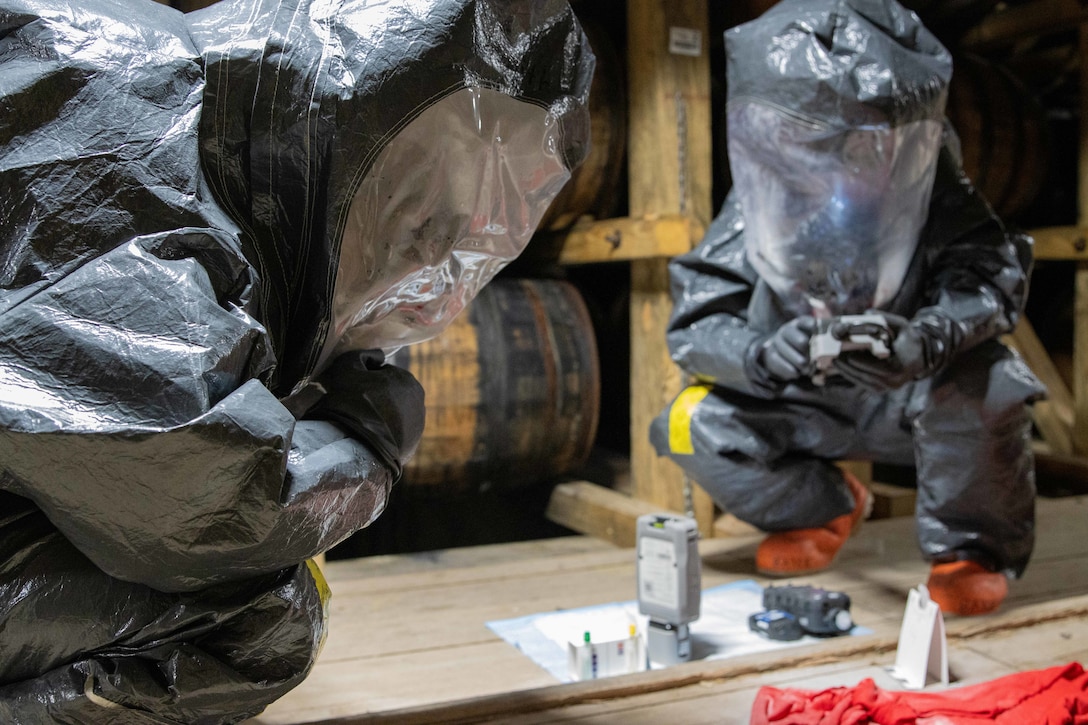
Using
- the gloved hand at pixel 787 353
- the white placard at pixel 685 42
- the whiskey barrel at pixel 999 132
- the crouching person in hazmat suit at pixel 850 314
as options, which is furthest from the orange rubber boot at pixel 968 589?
the whiskey barrel at pixel 999 132

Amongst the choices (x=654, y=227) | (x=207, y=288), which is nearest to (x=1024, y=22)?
(x=654, y=227)

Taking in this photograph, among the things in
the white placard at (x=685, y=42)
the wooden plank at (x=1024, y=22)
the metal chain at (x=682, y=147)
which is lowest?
the metal chain at (x=682, y=147)

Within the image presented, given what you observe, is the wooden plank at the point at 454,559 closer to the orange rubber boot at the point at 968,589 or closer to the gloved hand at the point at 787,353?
the gloved hand at the point at 787,353

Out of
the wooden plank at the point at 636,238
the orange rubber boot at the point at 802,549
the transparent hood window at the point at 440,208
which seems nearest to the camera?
the transparent hood window at the point at 440,208

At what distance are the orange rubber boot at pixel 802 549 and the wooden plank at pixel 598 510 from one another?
40 cm

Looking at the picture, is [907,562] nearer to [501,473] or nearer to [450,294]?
[501,473]

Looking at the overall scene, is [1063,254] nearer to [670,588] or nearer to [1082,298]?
[1082,298]

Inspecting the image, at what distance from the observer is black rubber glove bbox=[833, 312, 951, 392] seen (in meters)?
1.83

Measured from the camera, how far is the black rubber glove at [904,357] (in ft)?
6.01

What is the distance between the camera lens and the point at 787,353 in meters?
1.94

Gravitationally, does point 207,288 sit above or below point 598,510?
above

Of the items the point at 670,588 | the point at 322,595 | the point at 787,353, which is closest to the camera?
the point at 322,595

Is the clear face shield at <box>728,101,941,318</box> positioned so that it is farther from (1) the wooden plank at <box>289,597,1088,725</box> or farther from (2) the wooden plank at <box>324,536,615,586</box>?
(2) the wooden plank at <box>324,536,615,586</box>

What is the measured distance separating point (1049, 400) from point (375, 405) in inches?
119
